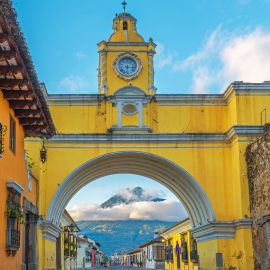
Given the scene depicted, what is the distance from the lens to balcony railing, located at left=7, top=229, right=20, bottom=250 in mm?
10953

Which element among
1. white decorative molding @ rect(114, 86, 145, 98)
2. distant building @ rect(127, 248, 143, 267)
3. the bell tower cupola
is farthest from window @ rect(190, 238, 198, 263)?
distant building @ rect(127, 248, 143, 267)

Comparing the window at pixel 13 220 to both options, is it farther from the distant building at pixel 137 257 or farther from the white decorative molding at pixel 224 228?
the distant building at pixel 137 257

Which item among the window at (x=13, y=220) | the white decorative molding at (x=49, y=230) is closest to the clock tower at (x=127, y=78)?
the white decorative molding at (x=49, y=230)

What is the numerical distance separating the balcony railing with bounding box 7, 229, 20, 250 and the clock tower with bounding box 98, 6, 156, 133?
9.75 metres

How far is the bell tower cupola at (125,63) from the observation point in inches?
854

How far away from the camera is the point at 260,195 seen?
1872 cm

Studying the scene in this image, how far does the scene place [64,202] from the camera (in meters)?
22.2

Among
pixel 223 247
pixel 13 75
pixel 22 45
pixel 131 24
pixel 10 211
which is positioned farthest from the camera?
pixel 131 24

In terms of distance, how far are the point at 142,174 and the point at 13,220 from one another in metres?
13.0

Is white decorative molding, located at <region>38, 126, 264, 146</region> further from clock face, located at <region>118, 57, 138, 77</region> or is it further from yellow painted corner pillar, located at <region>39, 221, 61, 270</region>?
yellow painted corner pillar, located at <region>39, 221, 61, 270</region>

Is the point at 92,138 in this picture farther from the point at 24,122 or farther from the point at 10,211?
the point at 10,211

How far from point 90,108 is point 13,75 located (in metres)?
11.5

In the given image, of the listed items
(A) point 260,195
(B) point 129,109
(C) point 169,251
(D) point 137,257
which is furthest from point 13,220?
(D) point 137,257

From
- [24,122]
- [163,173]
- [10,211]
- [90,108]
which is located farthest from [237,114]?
[10,211]
